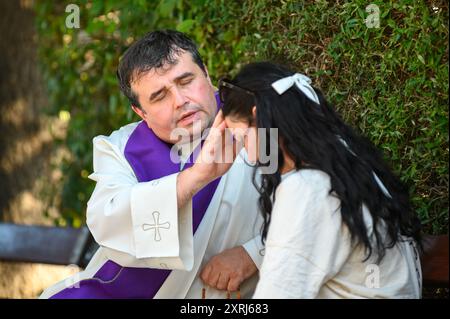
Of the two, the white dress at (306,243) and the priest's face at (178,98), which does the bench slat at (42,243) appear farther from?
the white dress at (306,243)

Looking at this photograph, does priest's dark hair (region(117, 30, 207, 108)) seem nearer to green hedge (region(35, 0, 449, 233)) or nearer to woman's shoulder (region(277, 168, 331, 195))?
green hedge (region(35, 0, 449, 233))

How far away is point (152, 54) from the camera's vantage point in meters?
3.44

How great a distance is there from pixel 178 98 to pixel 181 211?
0.48m

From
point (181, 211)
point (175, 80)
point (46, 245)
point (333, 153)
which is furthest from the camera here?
point (46, 245)

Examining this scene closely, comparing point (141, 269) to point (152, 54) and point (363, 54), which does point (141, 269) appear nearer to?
point (152, 54)

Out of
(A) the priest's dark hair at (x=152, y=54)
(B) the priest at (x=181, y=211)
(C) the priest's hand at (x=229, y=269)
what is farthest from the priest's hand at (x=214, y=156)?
(A) the priest's dark hair at (x=152, y=54)

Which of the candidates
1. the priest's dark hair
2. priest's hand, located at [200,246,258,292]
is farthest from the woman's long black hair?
the priest's dark hair

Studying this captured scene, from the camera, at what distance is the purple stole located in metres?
3.43

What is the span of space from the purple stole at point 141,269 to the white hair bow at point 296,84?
0.74 meters

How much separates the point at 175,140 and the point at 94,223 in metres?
0.48

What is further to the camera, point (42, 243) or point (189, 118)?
point (42, 243)

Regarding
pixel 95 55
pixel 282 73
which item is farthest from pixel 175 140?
pixel 95 55

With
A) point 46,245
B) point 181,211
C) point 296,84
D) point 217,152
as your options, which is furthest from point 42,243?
point 296,84

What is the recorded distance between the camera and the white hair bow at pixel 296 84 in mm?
2771
